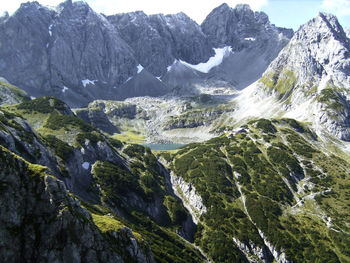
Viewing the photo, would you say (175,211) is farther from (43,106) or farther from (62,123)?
(43,106)

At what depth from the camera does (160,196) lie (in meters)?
83.4

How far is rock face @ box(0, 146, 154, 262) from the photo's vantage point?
21.7 metres

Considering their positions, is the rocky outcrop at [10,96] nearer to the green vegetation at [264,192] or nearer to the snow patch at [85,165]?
the snow patch at [85,165]

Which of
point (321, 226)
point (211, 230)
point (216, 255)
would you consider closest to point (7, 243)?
point (216, 255)

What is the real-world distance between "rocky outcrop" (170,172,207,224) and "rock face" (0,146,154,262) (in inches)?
2336

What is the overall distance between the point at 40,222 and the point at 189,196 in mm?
73019

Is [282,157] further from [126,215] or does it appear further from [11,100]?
[11,100]

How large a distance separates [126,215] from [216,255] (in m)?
26.5

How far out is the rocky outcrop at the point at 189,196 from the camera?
84.2 m

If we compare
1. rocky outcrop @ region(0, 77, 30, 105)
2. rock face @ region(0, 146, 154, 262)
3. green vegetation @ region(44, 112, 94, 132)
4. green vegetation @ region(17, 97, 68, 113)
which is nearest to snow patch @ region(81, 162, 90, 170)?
green vegetation @ region(44, 112, 94, 132)

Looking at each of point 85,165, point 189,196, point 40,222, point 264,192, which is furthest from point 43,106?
point 264,192

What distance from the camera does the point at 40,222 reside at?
2383 centimetres

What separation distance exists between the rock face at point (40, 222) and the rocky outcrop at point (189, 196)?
195 feet

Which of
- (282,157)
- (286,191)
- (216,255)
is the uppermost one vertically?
(282,157)
